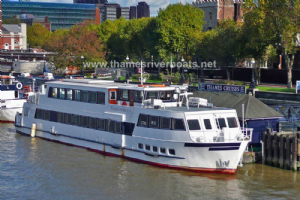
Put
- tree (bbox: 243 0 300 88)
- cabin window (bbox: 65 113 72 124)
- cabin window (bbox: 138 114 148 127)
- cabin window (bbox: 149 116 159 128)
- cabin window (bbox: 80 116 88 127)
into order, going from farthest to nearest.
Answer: tree (bbox: 243 0 300 88) → cabin window (bbox: 65 113 72 124) → cabin window (bbox: 80 116 88 127) → cabin window (bbox: 138 114 148 127) → cabin window (bbox: 149 116 159 128)

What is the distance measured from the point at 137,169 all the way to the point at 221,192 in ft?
21.4

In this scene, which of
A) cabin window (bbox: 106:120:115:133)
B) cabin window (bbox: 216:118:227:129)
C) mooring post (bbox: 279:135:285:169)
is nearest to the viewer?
cabin window (bbox: 216:118:227:129)

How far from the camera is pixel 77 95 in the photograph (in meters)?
40.8

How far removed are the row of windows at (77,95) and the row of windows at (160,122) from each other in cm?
494

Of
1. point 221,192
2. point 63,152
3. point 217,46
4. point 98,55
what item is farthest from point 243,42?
point 221,192

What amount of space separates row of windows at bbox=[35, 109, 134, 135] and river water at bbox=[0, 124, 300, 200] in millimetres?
2084

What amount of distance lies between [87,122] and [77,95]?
2.64 m

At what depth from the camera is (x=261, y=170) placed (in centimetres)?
3356

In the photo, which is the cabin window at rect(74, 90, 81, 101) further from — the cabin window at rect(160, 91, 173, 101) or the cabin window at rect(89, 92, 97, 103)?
the cabin window at rect(160, 91, 173, 101)

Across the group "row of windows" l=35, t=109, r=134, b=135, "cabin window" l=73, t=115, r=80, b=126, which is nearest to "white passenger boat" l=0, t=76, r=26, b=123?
"row of windows" l=35, t=109, r=134, b=135

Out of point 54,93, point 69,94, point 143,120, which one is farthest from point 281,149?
point 54,93

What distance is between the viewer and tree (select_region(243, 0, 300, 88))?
6156 centimetres

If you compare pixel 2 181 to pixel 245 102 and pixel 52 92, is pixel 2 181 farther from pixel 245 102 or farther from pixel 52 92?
pixel 245 102

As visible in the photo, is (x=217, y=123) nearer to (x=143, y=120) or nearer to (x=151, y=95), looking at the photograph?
(x=143, y=120)
